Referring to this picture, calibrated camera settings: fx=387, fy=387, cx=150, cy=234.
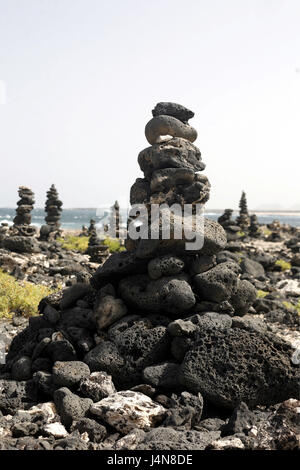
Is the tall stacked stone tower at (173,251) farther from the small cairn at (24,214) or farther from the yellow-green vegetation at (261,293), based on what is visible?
the small cairn at (24,214)

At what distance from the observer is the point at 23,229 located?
26.2 meters

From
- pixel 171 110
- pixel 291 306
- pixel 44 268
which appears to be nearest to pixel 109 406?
pixel 171 110

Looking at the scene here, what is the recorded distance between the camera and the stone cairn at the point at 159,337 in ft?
20.0

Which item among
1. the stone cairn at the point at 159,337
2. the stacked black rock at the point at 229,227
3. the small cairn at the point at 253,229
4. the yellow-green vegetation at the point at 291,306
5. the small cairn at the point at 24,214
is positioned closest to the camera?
the stone cairn at the point at 159,337

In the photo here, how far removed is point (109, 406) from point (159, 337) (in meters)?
1.65

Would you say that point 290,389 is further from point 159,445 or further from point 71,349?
point 71,349

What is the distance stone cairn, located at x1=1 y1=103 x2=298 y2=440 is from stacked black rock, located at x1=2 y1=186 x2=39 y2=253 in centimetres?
1361

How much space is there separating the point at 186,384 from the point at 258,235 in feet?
129

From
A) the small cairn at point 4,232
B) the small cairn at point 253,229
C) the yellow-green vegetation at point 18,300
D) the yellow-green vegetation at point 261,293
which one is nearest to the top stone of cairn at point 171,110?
the yellow-green vegetation at point 18,300

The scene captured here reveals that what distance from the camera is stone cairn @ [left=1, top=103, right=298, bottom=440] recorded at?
6.08 metres

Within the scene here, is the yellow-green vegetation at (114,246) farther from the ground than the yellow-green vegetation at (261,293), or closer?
farther from the ground

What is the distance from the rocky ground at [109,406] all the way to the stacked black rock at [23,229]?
13915 millimetres

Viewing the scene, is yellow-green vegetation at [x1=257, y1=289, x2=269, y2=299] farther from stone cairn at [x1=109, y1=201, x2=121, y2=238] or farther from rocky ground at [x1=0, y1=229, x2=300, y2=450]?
stone cairn at [x1=109, y1=201, x2=121, y2=238]

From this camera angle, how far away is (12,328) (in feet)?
36.6
